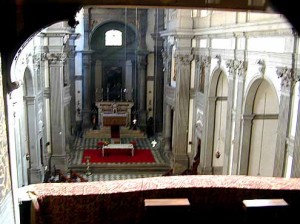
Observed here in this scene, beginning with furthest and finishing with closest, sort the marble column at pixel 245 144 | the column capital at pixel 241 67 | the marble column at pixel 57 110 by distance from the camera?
the marble column at pixel 57 110 → the marble column at pixel 245 144 → the column capital at pixel 241 67

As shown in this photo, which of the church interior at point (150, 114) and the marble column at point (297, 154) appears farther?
the marble column at point (297, 154)

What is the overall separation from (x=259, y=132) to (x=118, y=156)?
9.97m

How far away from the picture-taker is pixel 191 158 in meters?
18.2

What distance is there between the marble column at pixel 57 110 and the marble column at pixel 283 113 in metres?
9.79

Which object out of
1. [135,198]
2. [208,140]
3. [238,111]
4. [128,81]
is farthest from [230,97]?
[128,81]

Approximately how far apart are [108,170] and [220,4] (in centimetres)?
1557

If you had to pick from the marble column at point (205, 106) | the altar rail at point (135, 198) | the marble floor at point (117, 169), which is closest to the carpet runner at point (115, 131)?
the marble floor at point (117, 169)

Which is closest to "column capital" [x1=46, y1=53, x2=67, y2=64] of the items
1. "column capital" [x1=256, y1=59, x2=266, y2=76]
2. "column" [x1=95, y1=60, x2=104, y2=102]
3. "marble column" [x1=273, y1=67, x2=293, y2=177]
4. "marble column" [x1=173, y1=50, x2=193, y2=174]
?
"marble column" [x1=173, y1=50, x2=193, y2=174]

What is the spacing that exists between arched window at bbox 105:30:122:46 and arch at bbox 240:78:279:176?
53.9ft

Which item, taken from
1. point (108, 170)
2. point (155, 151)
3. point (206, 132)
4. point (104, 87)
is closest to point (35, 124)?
point (108, 170)

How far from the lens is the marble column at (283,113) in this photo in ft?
29.6

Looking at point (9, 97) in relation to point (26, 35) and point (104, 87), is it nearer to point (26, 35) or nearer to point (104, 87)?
point (26, 35)

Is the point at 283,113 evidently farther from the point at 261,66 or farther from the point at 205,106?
the point at 205,106

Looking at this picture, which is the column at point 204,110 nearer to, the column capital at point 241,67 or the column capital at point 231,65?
the column capital at point 231,65
